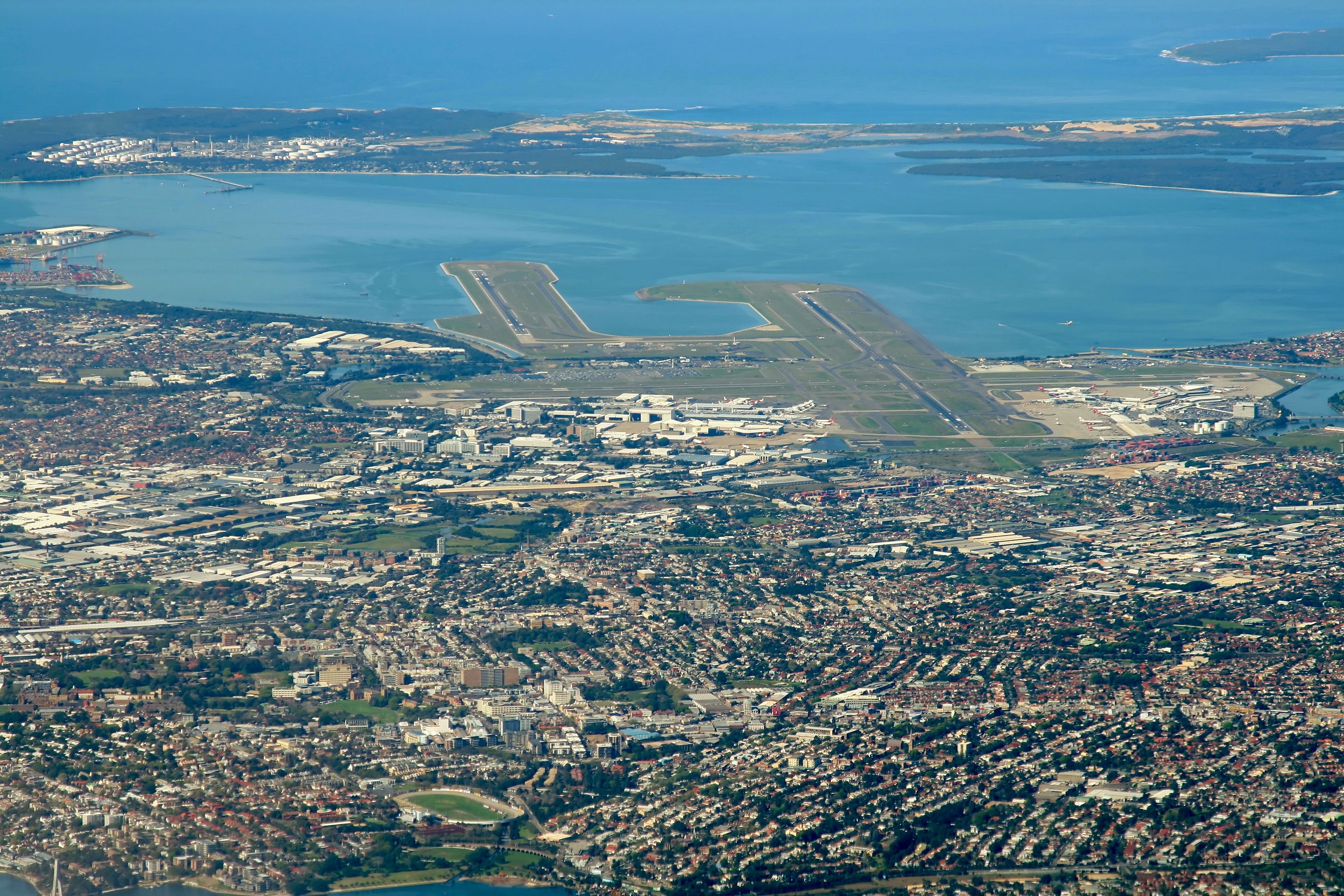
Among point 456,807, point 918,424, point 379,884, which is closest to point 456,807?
point 456,807

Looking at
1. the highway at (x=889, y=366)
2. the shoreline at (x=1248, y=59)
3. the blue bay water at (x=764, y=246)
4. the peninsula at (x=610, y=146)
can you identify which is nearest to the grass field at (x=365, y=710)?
the highway at (x=889, y=366)

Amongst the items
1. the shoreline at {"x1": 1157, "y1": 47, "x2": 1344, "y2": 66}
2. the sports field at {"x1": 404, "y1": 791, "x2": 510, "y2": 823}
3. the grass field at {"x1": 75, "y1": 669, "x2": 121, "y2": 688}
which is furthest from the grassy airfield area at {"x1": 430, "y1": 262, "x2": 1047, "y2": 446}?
the shoreline at {"x1": 1157, "y1": 47, "x2": 1344, "y2": 66}

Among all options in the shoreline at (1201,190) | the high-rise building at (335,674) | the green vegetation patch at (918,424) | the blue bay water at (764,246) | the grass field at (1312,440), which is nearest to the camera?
the high-rise building at (335,674)

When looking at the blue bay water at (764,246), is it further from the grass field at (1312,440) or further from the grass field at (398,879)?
the grass field at (398,879)

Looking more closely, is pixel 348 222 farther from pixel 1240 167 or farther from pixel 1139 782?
pixel 1139 782

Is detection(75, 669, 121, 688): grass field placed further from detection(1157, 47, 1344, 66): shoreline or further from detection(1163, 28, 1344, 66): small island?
detection(1163, 28, 1344, 66): small island
